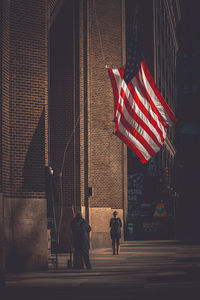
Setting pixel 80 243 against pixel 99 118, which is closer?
pixel 80 243

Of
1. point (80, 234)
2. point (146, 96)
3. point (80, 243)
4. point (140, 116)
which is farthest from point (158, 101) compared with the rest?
point (80, 243)

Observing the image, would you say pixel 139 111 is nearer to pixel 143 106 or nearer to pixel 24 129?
pixel 143 106

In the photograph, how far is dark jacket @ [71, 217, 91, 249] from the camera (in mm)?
18781

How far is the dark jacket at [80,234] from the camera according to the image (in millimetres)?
18781

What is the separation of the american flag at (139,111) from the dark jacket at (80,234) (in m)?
3.13

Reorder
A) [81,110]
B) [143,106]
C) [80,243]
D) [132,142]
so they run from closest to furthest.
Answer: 1. [132,142]
2. [143,106]
3. [80,243]
4. [81,110]

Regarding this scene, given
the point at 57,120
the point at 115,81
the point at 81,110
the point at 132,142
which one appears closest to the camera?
the point at 132,142

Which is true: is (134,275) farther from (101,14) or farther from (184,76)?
(184,76)

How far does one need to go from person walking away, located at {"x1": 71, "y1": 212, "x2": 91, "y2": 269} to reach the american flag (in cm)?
315

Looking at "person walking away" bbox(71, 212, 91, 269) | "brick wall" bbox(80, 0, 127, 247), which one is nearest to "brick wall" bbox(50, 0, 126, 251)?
"brick wall" bbox(80, 0, 127, 247)

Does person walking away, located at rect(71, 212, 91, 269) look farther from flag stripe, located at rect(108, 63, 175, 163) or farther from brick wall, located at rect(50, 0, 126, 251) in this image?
brick wall, located at rect(50, 0, 126, 251)

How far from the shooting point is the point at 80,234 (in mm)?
18844

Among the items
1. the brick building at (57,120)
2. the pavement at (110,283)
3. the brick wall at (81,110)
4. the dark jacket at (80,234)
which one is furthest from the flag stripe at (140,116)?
the brick wall at (81,110)

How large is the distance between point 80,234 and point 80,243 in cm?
27
